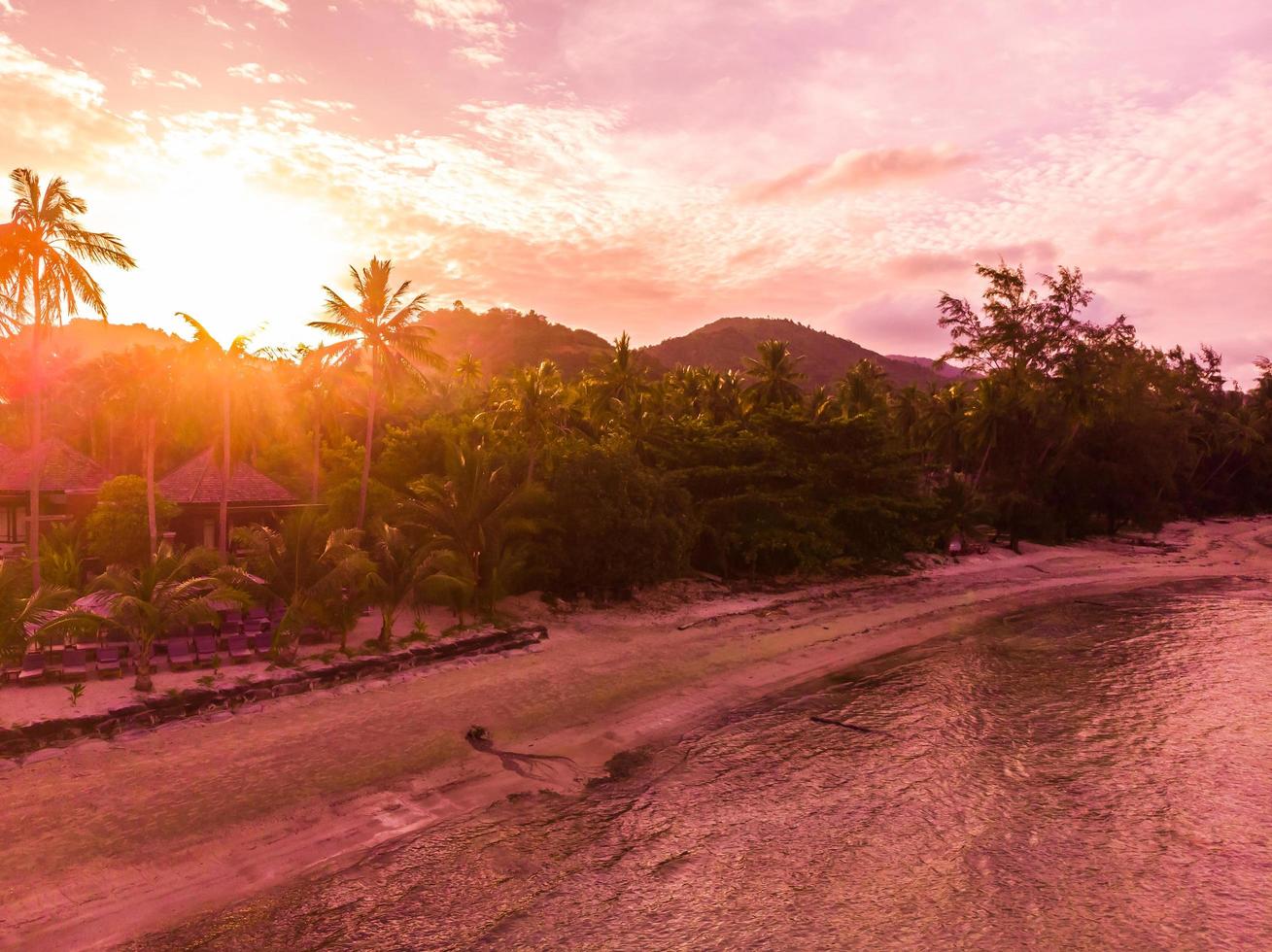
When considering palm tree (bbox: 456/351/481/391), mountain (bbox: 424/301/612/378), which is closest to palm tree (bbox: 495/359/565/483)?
palm tree (bbox: 456/351/481/391)

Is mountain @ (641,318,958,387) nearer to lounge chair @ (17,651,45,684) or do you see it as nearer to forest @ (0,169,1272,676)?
forest @ (0,169,1272,676)

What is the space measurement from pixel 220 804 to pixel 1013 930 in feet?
36.7

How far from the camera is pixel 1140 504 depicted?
54.2 meters

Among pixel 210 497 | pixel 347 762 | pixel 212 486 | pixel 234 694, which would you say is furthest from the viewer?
pixel 212 486

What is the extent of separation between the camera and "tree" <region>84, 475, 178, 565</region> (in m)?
25.5

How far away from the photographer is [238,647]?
17.7 meters

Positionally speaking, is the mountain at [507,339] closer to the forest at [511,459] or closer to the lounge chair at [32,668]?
the forest at [511,459]

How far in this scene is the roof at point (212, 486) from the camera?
2794 cm

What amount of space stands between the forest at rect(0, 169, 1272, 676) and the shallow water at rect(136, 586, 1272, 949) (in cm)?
828

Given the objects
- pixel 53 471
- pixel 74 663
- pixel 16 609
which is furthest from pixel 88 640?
pixel 53 471

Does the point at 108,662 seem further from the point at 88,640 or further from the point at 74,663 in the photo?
the point at 88,640

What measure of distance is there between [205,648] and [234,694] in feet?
7.81

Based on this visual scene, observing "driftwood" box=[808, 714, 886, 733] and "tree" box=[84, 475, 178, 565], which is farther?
"tree" box=[84, 475, 178, 565]

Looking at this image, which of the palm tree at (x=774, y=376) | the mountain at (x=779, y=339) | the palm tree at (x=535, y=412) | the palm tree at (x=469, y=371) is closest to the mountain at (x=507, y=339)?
the mountain at (x=779, y=339)
